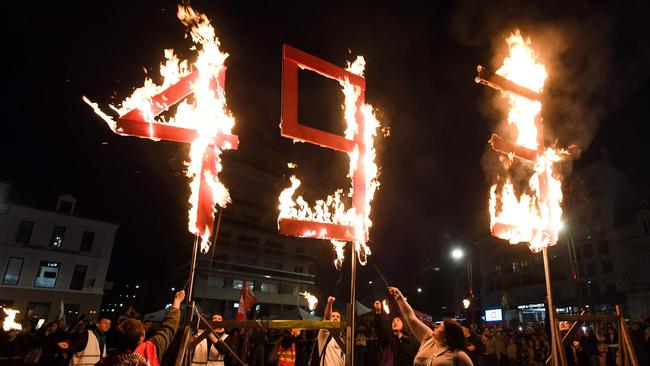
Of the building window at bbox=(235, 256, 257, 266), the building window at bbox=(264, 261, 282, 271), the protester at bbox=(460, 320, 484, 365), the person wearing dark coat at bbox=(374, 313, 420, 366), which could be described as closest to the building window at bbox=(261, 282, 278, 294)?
the building window at bbox=(264, 261, 282, 271)

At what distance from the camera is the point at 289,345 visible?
919cm

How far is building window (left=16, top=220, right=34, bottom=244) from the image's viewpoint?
1395 inches

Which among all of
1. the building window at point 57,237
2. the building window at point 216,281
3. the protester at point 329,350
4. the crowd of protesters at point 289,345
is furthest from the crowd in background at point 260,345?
the building window at point 216,281

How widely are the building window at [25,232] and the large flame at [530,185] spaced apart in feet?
136

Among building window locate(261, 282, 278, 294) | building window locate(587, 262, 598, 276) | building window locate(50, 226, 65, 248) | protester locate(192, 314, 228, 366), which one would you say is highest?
building window locate(587, 262, 598, 276)

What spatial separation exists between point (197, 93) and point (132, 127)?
1192mm

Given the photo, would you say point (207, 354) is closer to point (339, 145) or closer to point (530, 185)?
point (339, 145)

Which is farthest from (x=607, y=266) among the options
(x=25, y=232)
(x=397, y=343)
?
(x=25, y=232)

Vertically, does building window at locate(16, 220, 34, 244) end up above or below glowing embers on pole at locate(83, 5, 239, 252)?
above

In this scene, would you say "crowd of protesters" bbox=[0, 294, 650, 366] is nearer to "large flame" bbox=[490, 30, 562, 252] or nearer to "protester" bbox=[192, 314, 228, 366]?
"protester" bbox=[192, 314, 228, 366]

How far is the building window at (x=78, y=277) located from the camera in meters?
37.5

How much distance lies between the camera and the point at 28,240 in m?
35.8

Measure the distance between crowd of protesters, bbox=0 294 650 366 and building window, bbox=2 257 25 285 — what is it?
3050cm

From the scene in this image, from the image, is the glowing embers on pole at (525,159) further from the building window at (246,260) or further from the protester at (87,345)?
the building window at (246,260)
